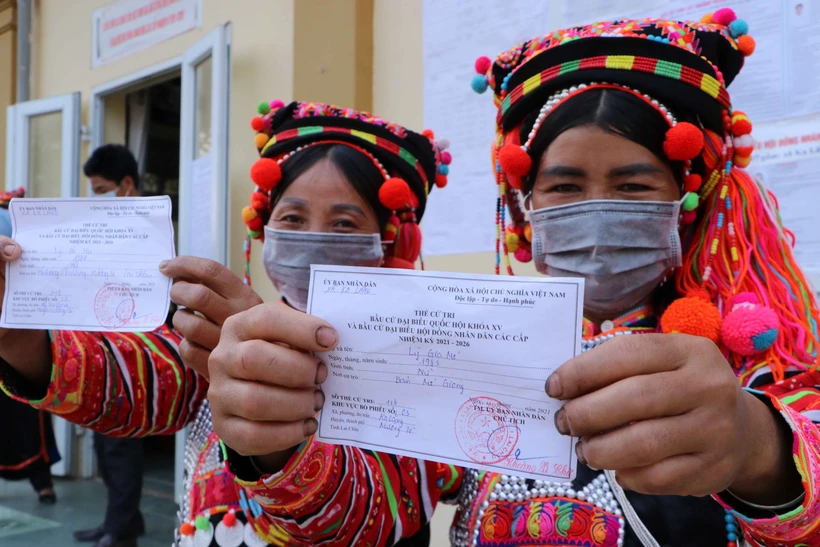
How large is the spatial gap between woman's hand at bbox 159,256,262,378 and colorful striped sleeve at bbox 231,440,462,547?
11.6 inches

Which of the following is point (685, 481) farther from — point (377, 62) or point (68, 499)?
point (68, 499)

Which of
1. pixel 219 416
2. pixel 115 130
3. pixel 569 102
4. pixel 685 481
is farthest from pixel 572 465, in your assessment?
pixel 115 130

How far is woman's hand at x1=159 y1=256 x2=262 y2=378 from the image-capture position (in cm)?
123

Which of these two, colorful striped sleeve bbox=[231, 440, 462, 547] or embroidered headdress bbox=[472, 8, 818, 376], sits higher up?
embroidered headdress bbox=[472, 8, 818, 376]

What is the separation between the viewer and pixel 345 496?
121 cm

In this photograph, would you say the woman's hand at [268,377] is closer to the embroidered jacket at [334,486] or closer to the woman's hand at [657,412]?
the embroidered jacket at [334,486]

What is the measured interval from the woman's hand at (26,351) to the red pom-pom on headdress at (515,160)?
3.46 ft

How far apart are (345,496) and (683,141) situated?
943mm

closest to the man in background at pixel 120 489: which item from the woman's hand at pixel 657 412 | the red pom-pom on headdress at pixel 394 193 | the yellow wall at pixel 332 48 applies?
the yellow wall at pixel 332 48

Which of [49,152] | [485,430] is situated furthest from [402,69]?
[49,152]

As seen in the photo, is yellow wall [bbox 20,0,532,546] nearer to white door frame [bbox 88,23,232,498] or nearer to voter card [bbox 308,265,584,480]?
white door frame [bbox 88,23,232,498]

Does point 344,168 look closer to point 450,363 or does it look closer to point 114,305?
point 114,305

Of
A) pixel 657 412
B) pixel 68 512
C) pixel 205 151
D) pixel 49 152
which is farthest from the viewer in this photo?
pixel 49 152

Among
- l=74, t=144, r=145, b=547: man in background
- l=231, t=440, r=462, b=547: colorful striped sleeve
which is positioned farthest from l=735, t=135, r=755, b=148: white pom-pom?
l=74, t=144, r=145, b=547: man in background
